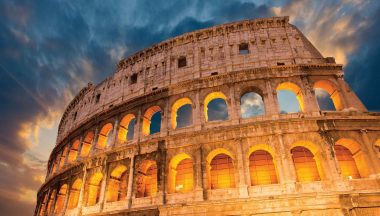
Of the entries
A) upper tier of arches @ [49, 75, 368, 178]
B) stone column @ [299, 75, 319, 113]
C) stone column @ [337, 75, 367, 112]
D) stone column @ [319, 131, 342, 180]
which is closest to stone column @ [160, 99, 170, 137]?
upper tier of arches @ [49, 75, 368, 178]

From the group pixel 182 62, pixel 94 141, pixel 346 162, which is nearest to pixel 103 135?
pixel 94 141

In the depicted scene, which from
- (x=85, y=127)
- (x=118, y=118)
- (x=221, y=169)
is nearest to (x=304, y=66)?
(x=221, y=169)

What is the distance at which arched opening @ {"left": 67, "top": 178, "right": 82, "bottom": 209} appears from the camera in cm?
1643

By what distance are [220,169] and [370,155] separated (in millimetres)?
7112

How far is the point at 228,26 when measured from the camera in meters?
17.4

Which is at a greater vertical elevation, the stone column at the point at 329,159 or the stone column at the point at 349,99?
the stone column at the point at 349,99

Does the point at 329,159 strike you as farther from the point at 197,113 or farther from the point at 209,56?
the point at 209,56

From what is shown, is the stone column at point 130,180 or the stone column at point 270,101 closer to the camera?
the stone column at point 130,180

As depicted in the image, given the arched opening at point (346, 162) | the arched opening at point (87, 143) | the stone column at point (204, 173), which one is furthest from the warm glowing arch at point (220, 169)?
the arched opening at point (87, 143)

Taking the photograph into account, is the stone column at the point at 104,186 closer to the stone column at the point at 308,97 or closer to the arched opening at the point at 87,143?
the arched opening at the point at 87,143

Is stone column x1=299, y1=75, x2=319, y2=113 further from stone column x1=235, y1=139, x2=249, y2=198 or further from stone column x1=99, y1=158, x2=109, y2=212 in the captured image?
stone column x1=99, y1=158, x2=109, y2=212

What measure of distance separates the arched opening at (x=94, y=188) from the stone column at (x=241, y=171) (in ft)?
28.0

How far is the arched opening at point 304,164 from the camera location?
1238 cm

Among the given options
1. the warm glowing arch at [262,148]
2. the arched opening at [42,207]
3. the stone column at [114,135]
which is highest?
the stone column at [114,135]
